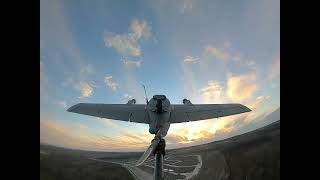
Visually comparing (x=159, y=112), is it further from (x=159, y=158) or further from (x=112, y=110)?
(x=159, y=158)

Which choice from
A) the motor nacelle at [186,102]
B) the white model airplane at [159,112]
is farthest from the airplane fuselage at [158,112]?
the motor nacelle at [186,102]

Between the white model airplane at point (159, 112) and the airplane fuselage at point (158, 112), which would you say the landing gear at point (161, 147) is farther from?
the airplane fuselage at point (158, 112)

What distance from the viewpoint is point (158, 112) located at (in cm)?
1908

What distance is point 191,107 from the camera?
77.7 ft

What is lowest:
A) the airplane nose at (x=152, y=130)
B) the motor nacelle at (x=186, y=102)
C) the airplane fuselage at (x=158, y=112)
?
the airplane nose at (x=152, y=130)

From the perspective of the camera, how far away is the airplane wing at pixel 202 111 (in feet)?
74.0

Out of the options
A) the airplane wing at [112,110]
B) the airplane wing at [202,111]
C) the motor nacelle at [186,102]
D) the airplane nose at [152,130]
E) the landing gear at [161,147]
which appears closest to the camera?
the airplane nose at [152,130]

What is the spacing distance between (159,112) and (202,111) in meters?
5.99

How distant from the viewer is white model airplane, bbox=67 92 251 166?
19219mm

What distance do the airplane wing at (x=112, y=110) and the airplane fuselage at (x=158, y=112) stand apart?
3.21 metres

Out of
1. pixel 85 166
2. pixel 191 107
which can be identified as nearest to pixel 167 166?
pixel 85 166

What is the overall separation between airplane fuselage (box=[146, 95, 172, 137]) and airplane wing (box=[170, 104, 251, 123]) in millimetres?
2285
